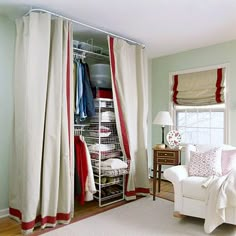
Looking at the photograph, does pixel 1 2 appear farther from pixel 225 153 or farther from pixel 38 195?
pixel 225 153

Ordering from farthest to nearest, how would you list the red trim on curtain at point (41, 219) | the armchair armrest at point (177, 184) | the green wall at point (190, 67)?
the green wall at point (190, 67), the armchair armrest at point (177, 184), the red trim on curtain at point (41, 219)

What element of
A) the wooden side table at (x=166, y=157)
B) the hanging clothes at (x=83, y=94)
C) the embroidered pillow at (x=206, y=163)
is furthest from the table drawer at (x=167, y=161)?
the hanging clothes at (x=83, y=94)

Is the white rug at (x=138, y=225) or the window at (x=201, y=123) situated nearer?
the white rug at (x=138, y=225)

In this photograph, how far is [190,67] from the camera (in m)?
4.34

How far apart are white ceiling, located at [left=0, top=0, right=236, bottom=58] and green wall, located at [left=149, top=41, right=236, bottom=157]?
234 mm

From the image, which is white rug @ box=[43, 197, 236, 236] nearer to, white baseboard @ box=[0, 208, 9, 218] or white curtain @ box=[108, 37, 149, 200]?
white curtain @ box=[108, 37, 149, 200]

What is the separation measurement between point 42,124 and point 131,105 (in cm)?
147

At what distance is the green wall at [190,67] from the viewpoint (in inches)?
151

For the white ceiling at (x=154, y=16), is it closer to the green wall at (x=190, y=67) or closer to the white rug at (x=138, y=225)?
the green wall at (x=190, y=67)

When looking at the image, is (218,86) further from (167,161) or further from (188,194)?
(188,194)

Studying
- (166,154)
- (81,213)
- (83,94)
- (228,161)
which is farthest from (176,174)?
(83,94)

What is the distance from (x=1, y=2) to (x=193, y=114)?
3.38m

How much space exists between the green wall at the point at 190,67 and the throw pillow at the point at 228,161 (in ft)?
2.86

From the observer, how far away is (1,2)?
8.32 feet
